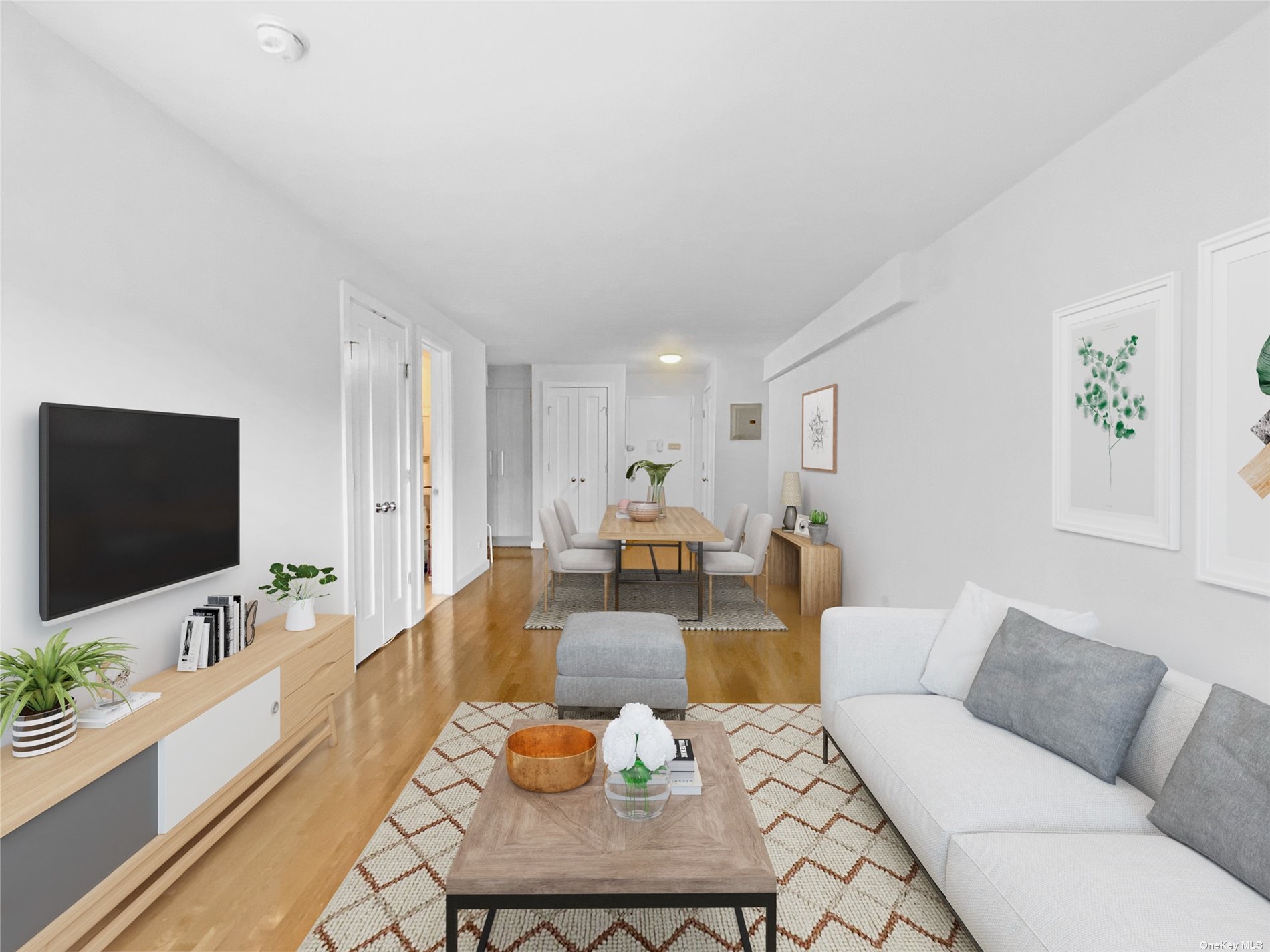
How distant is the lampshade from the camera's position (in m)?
6.22

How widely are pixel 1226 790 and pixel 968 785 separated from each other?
1.76 ft

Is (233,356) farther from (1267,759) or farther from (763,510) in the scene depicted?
(763,510)

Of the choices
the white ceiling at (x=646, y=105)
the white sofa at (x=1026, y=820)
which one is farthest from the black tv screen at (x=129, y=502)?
the white sofa at (x=1026, y=820)

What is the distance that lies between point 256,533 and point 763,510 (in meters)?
6.31

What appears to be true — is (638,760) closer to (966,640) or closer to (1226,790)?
(1226,790)

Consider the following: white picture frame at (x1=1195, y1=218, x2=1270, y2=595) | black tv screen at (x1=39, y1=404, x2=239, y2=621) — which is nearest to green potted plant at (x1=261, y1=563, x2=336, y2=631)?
black tv screen at (x1=39, y1=404, x2=239, y2=621)

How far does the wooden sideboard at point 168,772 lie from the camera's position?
146 centimetres

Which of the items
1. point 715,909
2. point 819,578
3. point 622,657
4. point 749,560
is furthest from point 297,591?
point 819,578

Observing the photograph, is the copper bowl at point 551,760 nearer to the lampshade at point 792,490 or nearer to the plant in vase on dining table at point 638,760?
the plant in vase on dining table at point 638,760

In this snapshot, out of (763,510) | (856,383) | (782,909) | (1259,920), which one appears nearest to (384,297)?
(856,383)

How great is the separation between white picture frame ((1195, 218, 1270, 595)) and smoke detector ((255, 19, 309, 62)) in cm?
270

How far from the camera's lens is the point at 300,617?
2750mm

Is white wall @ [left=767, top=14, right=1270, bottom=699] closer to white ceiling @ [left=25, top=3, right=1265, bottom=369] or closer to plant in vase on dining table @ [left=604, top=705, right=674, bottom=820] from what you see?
white ceiling @ [left=25, top=3, right=1265, bottom=369]

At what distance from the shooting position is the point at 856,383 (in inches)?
191
